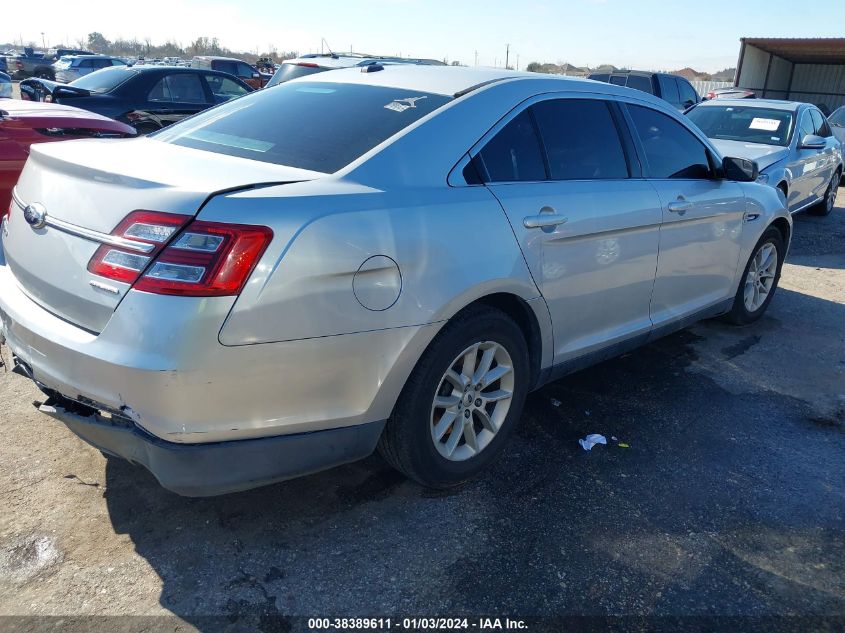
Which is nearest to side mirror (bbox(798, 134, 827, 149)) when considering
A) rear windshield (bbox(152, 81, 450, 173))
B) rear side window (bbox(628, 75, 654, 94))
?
rear windshield (bbox(152, 81, 450, 173))

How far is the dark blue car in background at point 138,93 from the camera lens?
10.1m

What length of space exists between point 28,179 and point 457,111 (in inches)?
69.4

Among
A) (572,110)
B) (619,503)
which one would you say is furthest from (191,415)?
(572,110)

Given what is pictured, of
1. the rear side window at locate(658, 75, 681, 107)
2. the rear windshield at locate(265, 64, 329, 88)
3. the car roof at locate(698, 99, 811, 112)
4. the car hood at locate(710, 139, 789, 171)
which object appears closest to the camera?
the car hood at locate(710, 139, 789, 171)

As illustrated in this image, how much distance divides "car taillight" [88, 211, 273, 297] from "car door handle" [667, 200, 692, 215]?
2522mm

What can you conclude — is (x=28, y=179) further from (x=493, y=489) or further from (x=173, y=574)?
(x=493, y=489)

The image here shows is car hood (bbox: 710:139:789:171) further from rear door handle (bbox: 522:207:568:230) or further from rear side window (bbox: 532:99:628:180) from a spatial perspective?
rear door handle (bbox: 522:207:568:230)

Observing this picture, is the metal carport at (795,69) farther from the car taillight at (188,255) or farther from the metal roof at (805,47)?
the car taillight at (188,255)

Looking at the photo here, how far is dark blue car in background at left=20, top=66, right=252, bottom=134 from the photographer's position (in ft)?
33.1

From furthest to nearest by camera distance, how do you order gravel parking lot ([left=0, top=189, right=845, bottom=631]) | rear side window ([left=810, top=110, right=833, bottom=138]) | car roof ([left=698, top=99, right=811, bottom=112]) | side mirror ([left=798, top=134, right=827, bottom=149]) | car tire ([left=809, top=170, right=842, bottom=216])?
car tire ([left=809, top=170, right=842, bottom=216])
rear side window ([left=810, top=110, right=833, bottom=138])
car roof ([left=698, top=99, right=811, bottom=112])
side mirror ([left=798, top=134, right=827, bottom=149])
gravel parking lot ([left=0, top=189, right=845, bottom=631])

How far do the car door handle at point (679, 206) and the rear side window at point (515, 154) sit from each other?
1.04 meters

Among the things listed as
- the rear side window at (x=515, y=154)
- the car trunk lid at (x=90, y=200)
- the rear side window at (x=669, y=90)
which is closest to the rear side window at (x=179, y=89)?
the car trunk lid at (x=90, y=200)

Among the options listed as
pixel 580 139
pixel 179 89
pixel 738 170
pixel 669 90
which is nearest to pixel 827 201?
pixel 738 170

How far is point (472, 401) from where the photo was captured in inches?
118
